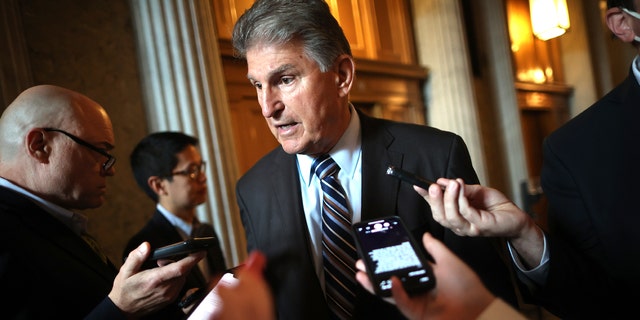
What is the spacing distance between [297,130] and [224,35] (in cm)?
243

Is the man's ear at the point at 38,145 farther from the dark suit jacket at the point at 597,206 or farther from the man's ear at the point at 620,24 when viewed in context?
the man's ear at the point at 620,24

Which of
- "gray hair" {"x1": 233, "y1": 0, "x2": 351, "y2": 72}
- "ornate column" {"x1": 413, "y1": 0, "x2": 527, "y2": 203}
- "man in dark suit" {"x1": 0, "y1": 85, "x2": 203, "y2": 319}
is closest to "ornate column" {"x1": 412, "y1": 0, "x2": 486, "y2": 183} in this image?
"ornate column" {"x1": 413, "y1": 0, "x2": 527, "y2": 203}

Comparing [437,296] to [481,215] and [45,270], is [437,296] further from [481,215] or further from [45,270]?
[45,270]

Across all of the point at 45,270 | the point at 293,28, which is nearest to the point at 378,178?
the point at 293,28

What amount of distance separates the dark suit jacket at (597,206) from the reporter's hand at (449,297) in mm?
456

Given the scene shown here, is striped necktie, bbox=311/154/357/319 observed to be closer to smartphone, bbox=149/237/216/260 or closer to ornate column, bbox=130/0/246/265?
smartphone, bbox=149/237/216/260

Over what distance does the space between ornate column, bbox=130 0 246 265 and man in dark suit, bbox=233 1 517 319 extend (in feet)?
4.62

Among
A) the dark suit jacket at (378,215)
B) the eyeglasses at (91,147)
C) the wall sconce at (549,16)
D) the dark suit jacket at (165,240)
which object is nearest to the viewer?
the dark suit jacket at (378,215)

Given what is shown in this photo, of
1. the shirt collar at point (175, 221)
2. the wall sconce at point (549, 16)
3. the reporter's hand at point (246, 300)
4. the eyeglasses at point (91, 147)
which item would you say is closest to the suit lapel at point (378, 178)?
the reporter's hand at point (246, 300)

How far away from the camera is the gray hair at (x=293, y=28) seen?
1425 millimetres

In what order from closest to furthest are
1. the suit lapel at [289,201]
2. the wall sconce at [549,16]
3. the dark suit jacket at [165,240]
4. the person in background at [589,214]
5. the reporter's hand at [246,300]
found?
the reporter's hand at [246,300]
the person in background at [589,214]
the suit lapel at [289,201]
the dark suit jacket at [165,240]
the wall sconce at [549,16]

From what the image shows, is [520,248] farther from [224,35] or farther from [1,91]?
[224,35]

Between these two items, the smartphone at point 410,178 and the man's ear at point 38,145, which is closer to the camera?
the smartphone at point 410,178

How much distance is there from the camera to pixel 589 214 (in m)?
1.38
